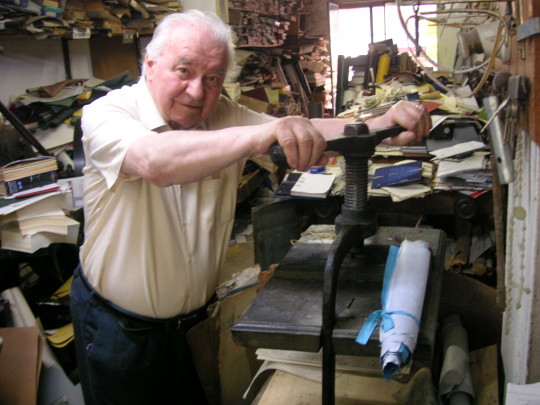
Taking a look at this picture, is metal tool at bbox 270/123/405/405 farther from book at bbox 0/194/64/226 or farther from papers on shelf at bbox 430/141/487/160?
book at bbox 0/194/64/226

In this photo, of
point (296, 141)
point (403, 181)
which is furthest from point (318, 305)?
point (403, 181)

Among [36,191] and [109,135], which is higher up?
[109,135]

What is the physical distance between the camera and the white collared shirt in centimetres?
138

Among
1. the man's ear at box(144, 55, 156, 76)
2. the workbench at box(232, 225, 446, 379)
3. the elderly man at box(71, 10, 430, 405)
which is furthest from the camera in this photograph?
the man's ear at box(144, 55, 156, 76)

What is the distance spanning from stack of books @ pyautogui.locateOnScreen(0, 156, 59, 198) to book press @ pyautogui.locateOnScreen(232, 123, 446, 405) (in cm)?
181

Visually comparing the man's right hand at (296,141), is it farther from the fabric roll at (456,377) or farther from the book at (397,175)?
the book at (397,175)

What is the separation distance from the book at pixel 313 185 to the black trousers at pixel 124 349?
1.29 metres

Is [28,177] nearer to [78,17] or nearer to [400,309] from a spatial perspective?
[78,17]

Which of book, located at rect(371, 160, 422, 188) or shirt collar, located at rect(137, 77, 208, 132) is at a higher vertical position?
shirt collar, located at rect(137, 77, 208, 132)

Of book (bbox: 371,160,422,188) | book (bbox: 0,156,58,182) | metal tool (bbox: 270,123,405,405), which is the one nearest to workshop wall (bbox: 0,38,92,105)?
book (bbox: 0,156,58,182)

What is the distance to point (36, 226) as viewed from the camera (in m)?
2.40

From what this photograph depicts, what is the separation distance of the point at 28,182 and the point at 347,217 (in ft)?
6.64

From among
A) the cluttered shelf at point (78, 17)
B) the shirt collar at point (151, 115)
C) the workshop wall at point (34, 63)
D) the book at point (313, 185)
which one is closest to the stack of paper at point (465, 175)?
the book at point (313, 185)

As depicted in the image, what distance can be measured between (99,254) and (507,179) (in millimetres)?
1154
